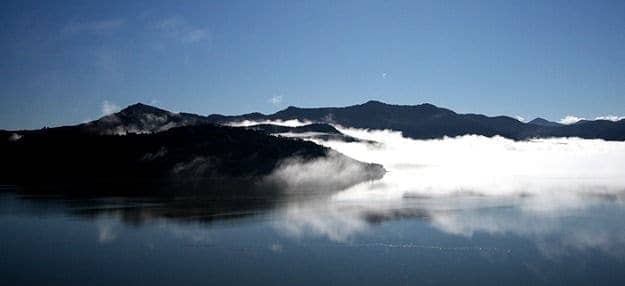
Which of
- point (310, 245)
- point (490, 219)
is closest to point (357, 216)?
point (490, 219)

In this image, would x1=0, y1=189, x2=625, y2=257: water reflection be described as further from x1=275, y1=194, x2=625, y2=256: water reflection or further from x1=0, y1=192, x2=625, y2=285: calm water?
x1=0, y1=192, x2=625, y2=285: calm water

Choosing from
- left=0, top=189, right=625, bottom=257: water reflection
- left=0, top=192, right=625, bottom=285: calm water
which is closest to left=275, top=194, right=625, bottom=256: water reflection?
left=0, top=189, right=625, bottom=257: water reflection

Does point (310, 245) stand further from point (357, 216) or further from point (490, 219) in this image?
point (490, 219)

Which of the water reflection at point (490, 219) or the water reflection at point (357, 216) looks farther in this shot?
the water reflection at point (357, 216)

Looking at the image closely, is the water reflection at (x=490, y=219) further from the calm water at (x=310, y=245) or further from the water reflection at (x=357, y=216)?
the calm water at (x=310, y=245)

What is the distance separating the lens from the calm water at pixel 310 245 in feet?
139

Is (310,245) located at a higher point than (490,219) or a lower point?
lower

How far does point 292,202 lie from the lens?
4341 inches

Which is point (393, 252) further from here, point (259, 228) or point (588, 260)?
point (259, 228)

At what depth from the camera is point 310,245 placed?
2239 inches

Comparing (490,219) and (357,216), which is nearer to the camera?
(490,219)

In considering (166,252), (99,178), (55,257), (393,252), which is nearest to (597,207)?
(393,252)

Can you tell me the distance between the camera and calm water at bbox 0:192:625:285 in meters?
42.4

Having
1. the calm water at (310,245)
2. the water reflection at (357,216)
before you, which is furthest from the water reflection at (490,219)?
the calm water at (310,245)
